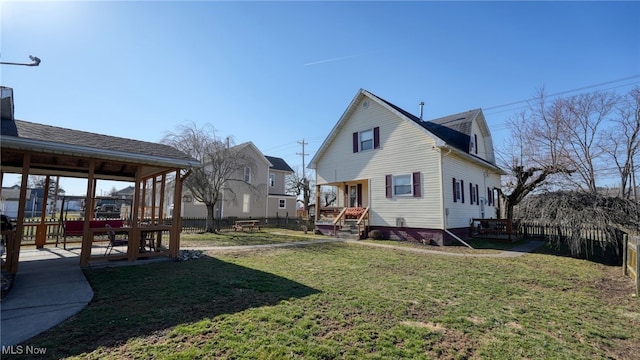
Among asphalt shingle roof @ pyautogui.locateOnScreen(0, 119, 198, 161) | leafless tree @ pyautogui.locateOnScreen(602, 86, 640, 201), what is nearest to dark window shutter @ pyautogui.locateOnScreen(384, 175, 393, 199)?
asphalt shingle roof @ pyautogui.locateOnScreen(0, 119, 198, 161)

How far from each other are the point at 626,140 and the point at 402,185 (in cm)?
1269

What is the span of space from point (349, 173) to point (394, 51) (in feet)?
23.6

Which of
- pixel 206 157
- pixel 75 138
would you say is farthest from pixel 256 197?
pixel 75 138

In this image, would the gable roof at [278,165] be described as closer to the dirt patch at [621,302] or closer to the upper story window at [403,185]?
the upper story window at [403,185]

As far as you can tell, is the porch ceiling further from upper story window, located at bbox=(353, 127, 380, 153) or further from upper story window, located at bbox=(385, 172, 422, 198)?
upper story window, located at bbox=(353, 127, 380, 153)

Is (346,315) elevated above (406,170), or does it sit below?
below

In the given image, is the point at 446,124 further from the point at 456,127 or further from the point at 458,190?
the point at 458,190

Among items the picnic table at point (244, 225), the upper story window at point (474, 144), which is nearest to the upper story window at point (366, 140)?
the upper story window at point (474, 144)

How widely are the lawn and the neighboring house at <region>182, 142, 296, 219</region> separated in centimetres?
1853

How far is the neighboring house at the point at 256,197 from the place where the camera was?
25.8m

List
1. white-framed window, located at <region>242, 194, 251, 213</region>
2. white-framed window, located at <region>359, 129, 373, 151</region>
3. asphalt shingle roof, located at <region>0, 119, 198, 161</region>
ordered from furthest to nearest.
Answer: white-framed window, located at <region>242, 194, 251, 213</region>
white-framed window, located at <region>359, 129, 373, 151</region>
asphalt shingle roof, located at <region>0, 119, 198, 161</region>

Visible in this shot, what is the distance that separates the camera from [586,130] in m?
16.7

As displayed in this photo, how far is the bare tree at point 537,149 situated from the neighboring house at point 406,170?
190 centimetres

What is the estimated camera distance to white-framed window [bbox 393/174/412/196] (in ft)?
49.1
